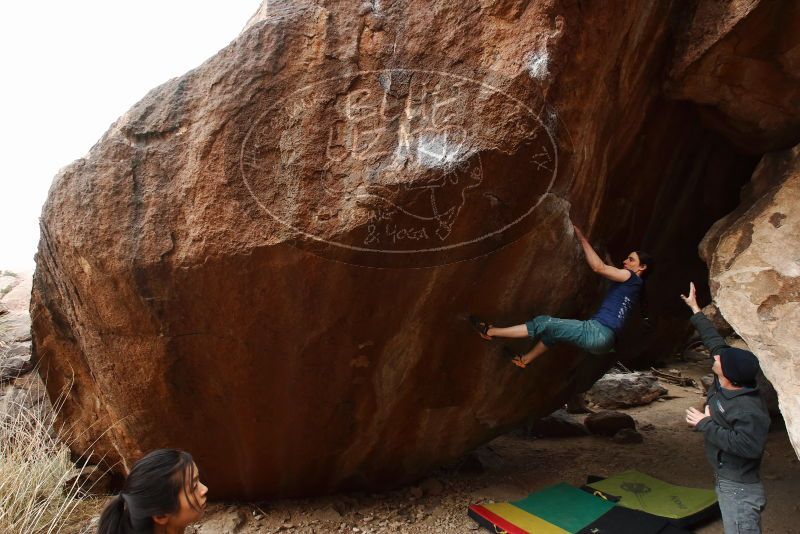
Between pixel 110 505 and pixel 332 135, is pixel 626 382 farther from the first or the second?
pixel 110 505

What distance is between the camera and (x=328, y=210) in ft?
9.34

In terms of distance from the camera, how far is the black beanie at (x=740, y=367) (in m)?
2.59

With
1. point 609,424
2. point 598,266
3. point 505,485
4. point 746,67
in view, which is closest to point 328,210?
point 598,266

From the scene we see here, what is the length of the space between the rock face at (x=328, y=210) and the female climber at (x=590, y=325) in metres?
0.14

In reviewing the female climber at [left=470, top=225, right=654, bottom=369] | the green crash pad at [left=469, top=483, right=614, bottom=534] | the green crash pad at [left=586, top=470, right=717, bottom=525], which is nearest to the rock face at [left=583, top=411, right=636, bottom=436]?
the green crash pad at [left=586, top=470, right=717, bottom=525]

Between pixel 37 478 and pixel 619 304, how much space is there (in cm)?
357

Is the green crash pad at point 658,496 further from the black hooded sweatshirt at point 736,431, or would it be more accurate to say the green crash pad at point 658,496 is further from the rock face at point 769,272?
the rock face at point 769,272

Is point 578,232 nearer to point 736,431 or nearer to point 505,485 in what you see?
point 736,431

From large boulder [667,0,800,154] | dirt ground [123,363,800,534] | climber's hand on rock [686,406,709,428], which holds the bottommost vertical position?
dirt ground [123,363,800,534]

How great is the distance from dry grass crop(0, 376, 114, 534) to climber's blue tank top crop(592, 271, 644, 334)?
10.4ft

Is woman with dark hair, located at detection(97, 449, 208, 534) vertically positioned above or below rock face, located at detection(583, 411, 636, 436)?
above

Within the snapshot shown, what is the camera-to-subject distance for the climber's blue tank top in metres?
3.44

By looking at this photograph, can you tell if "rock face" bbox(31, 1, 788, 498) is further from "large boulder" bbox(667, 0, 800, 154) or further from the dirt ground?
the dirt ground

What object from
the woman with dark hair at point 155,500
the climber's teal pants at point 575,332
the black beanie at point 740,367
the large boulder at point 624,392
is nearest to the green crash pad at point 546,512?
the climber's teal pants at point 575,332
